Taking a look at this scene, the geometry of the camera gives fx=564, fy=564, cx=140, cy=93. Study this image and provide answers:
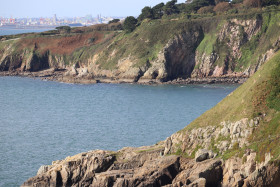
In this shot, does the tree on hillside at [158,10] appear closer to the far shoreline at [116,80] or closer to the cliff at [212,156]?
the far shoreline at [116,80]

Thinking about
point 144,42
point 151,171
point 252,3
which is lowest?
point 151,171

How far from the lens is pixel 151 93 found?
383 feet

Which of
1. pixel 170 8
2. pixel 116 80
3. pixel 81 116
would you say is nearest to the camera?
pixel 81 116

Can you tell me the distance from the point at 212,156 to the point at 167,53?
92.8 m

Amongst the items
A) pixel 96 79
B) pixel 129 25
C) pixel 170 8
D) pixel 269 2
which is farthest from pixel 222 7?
pixel 96 79

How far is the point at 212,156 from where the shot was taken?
46062 mm

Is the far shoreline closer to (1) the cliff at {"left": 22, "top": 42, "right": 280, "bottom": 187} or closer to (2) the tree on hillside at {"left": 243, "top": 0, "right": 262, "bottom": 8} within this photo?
(2) the tree on hillside at {"left": 243, "top": 0, "right": 262, "bottom": 8}

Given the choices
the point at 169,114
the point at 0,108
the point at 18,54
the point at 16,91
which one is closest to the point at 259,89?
the point at 169,114

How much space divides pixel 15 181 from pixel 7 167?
5.23 meters

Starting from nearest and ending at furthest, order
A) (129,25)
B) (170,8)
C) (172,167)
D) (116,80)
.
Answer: (172,167) → (116,80) → (129,25) → (170,8)

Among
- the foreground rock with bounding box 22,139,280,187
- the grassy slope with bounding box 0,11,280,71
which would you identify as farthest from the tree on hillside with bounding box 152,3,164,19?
the foreground rock with bounding box 22,139,280,187

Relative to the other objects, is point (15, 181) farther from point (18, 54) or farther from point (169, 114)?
point (18, 54)

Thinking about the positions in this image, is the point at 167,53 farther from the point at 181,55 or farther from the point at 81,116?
the point at 81,116

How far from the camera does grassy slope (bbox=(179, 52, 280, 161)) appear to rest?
1739 inches
